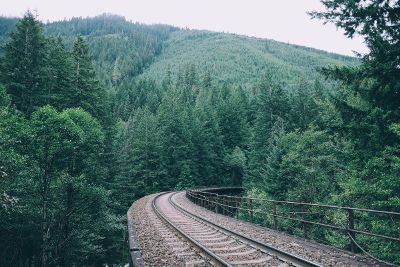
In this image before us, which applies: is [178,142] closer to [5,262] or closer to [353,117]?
[5,262]

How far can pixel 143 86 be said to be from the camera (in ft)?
420

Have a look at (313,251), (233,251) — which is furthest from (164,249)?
(313,251)

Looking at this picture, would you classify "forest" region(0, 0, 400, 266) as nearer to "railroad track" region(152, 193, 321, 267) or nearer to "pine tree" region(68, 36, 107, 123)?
"pine tree" region(68, 36, 107, 123)

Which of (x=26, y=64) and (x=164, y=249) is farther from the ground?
(x=26, y=64)

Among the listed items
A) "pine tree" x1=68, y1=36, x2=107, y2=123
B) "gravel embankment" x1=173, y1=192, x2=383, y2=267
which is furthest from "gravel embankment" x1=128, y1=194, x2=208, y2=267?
"pine tree" x1=68, y1=36, x2=107, y2=123

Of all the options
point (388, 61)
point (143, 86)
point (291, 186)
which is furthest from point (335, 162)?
point (143, 86)

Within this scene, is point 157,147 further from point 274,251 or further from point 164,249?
point 274,251

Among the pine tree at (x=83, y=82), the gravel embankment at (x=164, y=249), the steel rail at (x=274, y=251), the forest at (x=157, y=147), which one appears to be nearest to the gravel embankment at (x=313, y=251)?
the steel rail at (x=274, y=251)

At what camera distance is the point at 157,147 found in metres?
60.5

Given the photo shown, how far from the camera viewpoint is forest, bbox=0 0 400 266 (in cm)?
1392

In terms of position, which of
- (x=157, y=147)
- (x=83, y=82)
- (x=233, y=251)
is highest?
(x=83, y=82)

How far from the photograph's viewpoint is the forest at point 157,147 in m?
13.9

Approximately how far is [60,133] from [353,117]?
20.5m

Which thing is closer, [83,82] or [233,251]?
[233,251]
